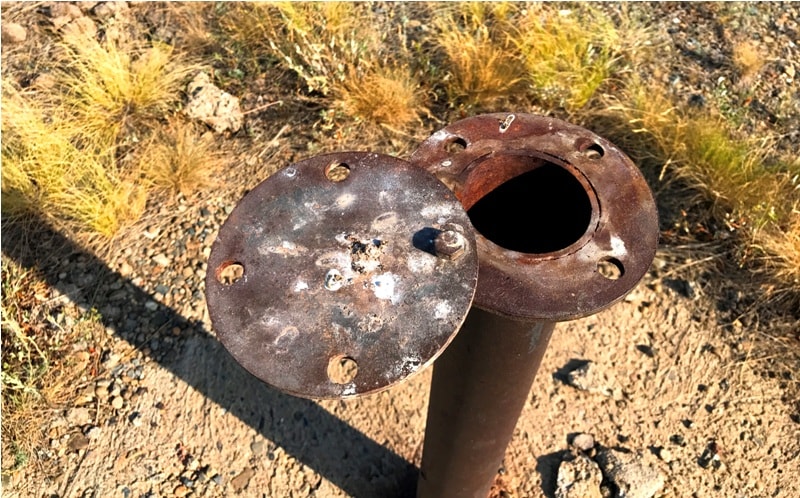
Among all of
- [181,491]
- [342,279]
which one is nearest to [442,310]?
[342,279]

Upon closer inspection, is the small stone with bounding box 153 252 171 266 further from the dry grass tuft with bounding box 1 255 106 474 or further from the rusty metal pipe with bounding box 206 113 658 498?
the rusty metal pipe with bounding box 206 113 658 498

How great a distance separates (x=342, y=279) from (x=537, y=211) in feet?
2.56

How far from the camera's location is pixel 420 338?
1233 mm

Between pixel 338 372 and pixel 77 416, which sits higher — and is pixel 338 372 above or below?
above

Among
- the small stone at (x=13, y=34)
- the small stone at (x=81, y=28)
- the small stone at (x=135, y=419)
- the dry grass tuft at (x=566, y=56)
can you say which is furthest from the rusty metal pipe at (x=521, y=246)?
the small stone at (x=13, y=34)

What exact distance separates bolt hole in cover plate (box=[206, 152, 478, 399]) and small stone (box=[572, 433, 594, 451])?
175 cm

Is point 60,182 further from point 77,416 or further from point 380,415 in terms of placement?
point 380,415

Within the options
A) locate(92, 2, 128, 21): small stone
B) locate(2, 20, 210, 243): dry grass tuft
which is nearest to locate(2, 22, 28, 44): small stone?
locate(2, 20, 210, 243): dry grass tuft

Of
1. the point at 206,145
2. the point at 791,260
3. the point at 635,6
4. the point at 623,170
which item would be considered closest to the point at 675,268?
the point at 791,260

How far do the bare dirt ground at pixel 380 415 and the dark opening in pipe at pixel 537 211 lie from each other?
1.17m

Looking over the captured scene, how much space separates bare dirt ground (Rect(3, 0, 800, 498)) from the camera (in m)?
2.69

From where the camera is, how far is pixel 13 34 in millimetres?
4066

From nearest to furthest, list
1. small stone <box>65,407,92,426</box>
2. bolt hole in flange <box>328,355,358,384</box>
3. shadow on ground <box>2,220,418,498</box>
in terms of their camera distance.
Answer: bolt hole in flange <box>328,355,358,384</box> → shadow on ground <box>2,220,418,498</box> → small stone <box>65,407,92,426</box>

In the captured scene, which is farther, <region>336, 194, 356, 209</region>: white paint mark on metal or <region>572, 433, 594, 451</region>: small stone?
<region>572, 433, 594, 451</region>: small stone
